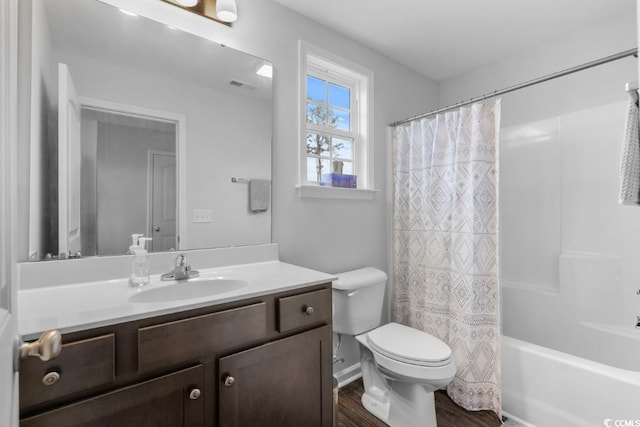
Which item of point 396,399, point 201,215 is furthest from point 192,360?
point 396,399

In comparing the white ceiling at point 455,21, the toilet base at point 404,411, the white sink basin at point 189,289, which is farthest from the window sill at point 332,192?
the toilet base at point 404,411

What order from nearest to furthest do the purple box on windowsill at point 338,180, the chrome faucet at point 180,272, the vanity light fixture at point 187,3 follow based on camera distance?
the chrome faucet at point 180,272 < the vanity light fixture at point 187,3 < the purple box on windowsill at point 338,180

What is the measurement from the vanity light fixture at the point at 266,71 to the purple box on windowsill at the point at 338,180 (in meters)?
0.70

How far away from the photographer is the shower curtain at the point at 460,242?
175 cm

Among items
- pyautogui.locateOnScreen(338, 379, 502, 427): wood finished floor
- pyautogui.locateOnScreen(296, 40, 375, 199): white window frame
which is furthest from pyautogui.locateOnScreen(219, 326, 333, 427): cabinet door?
pyautogui.locateOnScreen(296, 40, 375, 199): white window frame

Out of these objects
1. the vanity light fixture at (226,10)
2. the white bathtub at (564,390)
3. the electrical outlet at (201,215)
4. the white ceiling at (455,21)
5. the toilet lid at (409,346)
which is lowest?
the white bathtub at (564,390)

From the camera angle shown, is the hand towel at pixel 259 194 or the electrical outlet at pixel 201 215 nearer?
the electrical outlet at pixel 201 215

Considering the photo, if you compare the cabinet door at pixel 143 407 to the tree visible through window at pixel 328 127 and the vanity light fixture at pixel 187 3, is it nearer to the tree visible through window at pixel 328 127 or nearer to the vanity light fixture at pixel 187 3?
the tree visible through window at pixel 328 127

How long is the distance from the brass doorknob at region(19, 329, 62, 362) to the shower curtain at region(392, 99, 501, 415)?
184 cm

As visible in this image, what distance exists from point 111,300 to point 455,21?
93.6 inches

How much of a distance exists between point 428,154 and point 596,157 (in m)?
1.11

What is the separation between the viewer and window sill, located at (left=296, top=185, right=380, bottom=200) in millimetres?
1836

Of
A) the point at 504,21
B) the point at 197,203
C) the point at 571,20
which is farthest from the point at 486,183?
the point at 197,203

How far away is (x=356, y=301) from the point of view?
6.02 feet
